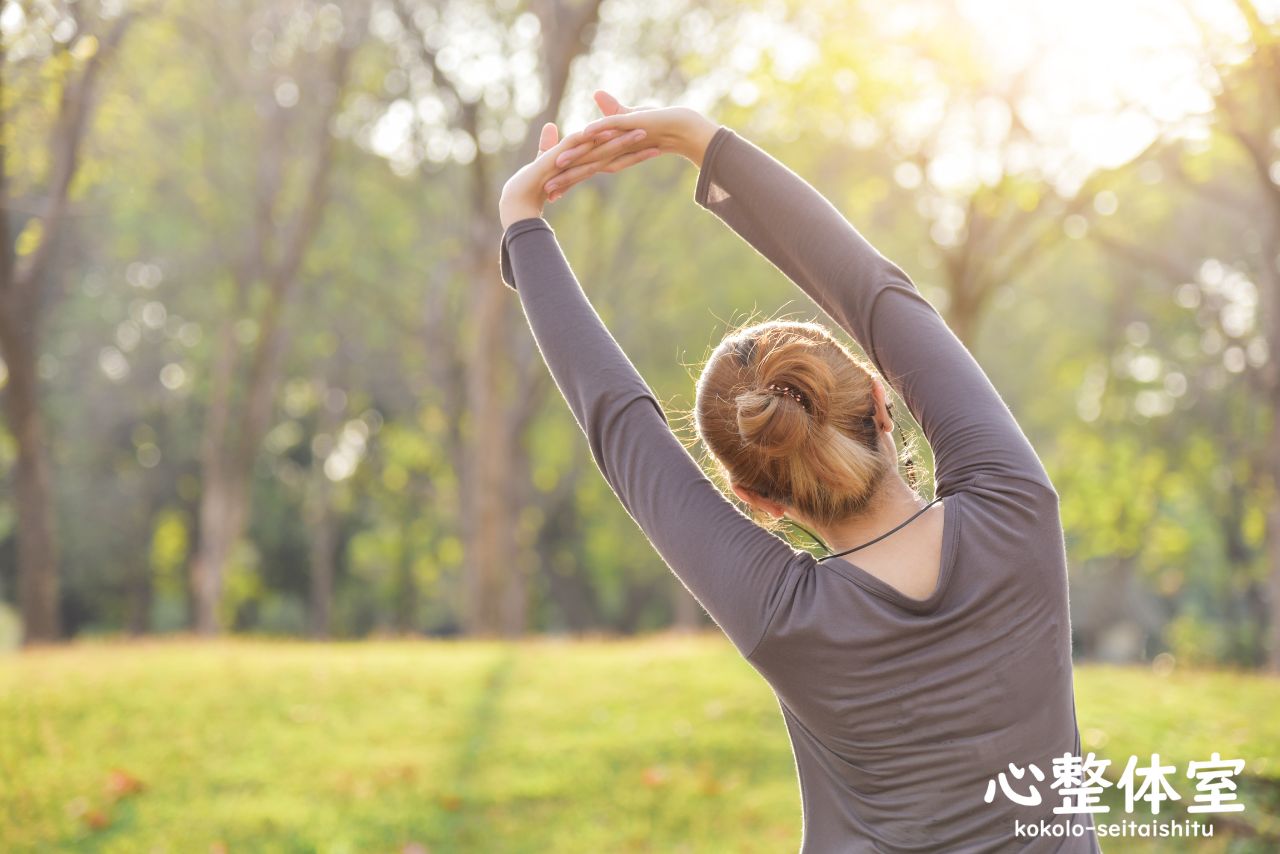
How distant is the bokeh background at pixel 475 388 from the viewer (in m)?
7.24

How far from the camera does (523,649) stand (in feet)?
35.4

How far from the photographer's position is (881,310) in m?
1.87

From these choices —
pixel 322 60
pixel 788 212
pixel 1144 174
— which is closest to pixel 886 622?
pixel 788 212

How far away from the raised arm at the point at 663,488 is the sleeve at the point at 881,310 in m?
0.31

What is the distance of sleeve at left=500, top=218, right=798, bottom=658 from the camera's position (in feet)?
5.34

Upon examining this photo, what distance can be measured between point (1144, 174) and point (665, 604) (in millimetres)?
22350

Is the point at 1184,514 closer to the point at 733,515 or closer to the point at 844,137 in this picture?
the point at 844,137

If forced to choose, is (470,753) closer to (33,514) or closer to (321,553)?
(33,514)

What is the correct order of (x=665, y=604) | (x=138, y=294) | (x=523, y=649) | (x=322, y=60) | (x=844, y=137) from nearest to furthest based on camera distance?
1. (x=523, y=649)
2. (x=844, y=137)
3. (x=322, y=60)
4. (x=138, y=294)
5. (x=665, y=604)

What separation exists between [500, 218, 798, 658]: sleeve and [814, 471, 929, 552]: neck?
13cm

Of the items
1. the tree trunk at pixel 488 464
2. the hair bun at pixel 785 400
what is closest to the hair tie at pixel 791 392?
the hair bun at pixel 785 400

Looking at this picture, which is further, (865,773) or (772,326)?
(772,326)

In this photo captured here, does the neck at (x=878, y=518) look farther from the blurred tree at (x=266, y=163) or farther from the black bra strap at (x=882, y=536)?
the blurred tree at (x=266, y=163)

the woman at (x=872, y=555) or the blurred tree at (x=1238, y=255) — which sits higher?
the blurred tree at (x=1238, y=255)
